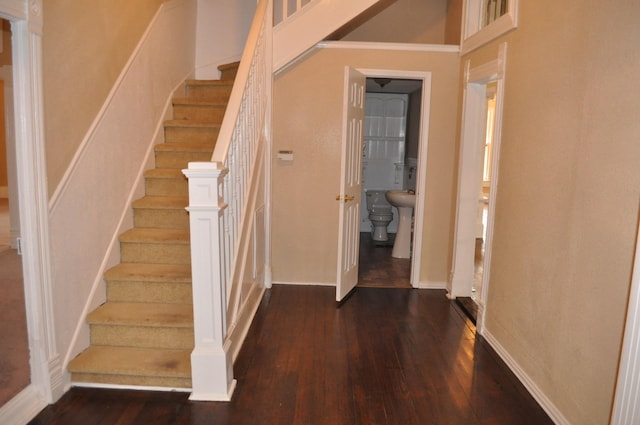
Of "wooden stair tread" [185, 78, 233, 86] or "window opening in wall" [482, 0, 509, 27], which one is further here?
"wooden stair tread" [185, 78, 233, 86]

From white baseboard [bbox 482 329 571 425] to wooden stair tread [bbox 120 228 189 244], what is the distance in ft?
7.44

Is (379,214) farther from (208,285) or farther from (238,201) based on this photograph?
(208,285)

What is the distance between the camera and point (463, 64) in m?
4.25

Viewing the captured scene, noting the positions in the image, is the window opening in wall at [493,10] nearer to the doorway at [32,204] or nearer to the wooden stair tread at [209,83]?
the wooden stair tread at [209,83]

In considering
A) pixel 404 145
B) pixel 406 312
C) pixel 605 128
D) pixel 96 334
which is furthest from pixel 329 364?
pixel 404 145

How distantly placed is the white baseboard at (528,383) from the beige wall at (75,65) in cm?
288

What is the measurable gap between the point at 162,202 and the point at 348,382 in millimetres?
1866

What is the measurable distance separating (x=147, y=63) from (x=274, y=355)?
8.01ft

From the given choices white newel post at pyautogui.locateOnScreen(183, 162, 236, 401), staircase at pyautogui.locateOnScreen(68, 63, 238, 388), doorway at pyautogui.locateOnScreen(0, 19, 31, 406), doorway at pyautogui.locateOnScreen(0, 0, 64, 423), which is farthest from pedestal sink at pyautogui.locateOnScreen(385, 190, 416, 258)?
doorway at pyautogui.locateOnScreen(0, 0, 64, 423)

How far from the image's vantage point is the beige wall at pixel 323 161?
4.40 metres

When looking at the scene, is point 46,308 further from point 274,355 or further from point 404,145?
point 404,145

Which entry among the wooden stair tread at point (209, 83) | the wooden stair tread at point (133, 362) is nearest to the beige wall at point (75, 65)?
the wooden stair tread at point (133, 362)

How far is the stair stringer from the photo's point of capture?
13.5 feet

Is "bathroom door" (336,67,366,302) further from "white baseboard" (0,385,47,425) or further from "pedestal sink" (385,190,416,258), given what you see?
"white baseboard" (0,385,47,425)
